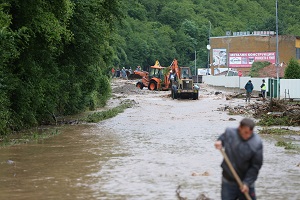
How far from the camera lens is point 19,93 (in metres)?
27.0

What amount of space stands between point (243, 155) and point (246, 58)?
112 metres

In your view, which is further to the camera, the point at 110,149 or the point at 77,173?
the point at 110,149

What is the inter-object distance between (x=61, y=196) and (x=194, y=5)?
176m

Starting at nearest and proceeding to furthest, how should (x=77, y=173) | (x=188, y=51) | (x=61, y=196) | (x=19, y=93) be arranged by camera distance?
(x=61, y=196) < (x=77, y=173) < (x=19, y=93) < (x=188, y=51)

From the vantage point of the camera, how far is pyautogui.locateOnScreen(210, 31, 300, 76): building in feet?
376

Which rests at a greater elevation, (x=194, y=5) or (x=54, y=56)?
(x=194, y=5)

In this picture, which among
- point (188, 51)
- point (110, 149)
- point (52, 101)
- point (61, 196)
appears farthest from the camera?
point (188, 51)

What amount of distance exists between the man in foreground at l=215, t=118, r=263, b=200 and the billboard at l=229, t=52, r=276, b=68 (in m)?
108

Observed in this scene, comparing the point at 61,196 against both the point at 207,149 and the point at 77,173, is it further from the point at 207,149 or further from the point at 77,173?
the point at 207,149

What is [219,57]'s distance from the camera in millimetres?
125438

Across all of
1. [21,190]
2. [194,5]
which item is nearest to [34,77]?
[21,190]

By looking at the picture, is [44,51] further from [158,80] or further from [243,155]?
[158,80]

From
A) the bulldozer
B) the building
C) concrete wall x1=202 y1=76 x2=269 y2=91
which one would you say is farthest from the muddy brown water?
the building

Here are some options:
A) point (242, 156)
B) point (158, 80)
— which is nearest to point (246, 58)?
point (158, 80)
